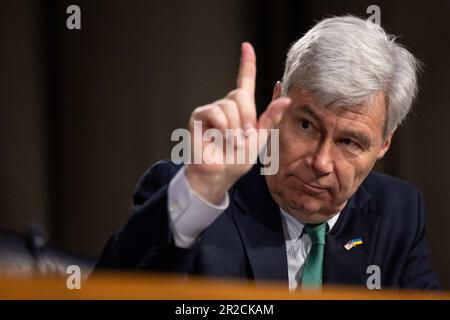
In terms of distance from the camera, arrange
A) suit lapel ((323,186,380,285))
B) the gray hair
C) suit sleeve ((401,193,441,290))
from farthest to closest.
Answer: suit sleeve ((401,193,441,290)) < suit lapel ((323,186,380,285)) < the gray hair

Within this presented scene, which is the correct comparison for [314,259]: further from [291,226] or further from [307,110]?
[307,110]

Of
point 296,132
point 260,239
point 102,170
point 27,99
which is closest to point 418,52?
point 296,132

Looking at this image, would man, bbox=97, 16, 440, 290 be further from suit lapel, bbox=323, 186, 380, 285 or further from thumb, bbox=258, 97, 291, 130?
thumb, bbox=258, 97, 291, 130

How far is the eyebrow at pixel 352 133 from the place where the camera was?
1.33m

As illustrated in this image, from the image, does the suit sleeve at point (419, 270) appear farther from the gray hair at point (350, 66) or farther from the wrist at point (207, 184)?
the wrist at point (207, 184)

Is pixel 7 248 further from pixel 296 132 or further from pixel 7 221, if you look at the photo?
pixel 296 132

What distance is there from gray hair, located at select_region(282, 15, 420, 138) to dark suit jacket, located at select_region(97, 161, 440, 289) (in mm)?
223

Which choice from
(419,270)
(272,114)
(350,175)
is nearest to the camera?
(272,114)

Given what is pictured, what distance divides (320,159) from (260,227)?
7.5 inches

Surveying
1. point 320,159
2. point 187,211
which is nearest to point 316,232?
point 320,159

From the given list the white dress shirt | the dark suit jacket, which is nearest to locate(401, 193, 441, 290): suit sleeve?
the dark suit jacket

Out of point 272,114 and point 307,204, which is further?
point 307,204

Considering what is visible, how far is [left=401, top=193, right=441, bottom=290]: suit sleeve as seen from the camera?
1.53 m

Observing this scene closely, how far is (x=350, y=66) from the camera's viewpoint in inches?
51.6
